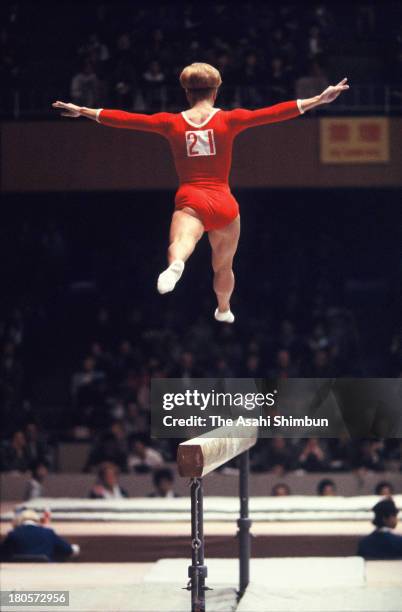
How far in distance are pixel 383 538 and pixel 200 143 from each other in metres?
3.80

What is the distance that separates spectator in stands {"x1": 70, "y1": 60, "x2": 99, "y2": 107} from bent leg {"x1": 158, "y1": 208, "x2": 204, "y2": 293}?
20.1 feet

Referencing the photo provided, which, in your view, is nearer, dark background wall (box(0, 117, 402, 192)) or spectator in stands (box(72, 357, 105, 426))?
spectator in stands (box(72, 357, 105, 426))

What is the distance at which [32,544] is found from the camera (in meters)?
8.34

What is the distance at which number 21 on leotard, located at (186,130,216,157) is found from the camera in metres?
5.54

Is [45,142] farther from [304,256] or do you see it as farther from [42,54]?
[304,256]

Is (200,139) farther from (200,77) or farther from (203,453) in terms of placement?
(203,453)

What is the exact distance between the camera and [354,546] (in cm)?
890

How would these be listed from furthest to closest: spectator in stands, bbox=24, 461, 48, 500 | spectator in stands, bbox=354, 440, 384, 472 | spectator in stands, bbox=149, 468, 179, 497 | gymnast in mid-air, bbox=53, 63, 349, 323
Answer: spectator in stands, bbox=24, 461, 48, 500 → spectator in stands, bbox=354, 440, 384, 472 → spectator in stands, bbox=149, 468, 179, 497 → gymnast in mid-air, bbox=53, 63, 349, 323

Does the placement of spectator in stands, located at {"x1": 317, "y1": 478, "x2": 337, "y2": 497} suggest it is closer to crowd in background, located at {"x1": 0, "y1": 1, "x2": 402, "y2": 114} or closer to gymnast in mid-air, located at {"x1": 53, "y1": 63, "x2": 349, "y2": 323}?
crowd in background, located at {"x1": 0, "y1": 1, "x2": 402, "y2": 114}

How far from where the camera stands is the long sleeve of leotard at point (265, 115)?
5430mm

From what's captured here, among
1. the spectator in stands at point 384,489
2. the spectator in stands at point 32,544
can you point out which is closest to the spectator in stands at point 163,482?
the spectator in stands at point 384,489

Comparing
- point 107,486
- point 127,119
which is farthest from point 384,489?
point 127,119

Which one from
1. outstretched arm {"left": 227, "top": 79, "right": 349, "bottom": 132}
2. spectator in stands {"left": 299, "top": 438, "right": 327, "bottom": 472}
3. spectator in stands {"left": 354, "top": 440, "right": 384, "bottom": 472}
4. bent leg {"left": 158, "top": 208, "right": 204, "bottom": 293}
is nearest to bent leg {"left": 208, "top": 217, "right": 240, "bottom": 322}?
bent leg {"left": 158, "top": 208, "right": 204, "bottom": 293}

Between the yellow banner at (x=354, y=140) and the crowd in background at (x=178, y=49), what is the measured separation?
43cm
